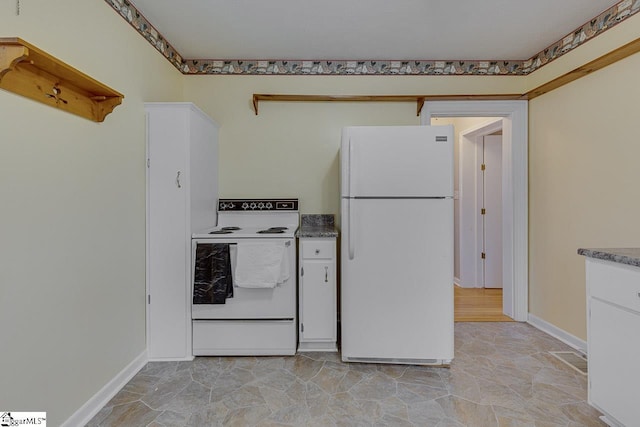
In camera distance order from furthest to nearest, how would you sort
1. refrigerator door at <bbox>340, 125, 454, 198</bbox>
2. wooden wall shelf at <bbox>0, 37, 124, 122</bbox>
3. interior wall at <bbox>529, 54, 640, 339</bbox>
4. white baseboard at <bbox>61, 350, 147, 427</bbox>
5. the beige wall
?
refrigerator door at <bbox>340, 125, 454, 198</bbox> < interior wall at <bbox>529, 54, 640, 339</bbox> < white baseboard at <bbox>61, 350, 147, 427</bbox> < the beige wall < wooden wall shelf at <bbox>0, 37, 124, 122</bbox>

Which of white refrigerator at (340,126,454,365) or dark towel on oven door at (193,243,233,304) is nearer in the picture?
white refrigerator at (340,126,454,365)

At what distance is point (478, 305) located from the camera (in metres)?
3.43

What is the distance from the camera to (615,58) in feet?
6.57

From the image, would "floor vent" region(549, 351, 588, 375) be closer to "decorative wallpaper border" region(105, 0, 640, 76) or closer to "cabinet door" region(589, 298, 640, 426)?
"cabinet door" region(589, 298, 640, 426)

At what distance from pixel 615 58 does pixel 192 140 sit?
295 centimetres

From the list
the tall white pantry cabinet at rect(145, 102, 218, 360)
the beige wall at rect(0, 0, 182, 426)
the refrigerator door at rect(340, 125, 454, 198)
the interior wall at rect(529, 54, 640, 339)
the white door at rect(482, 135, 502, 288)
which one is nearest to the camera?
the beige wall at rect(0, 0, 182, 426)

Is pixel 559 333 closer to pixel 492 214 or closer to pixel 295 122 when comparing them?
pixel 492 214

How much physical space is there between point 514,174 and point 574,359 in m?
1.60

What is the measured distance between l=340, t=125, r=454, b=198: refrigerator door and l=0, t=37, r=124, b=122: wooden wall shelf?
4.84ft

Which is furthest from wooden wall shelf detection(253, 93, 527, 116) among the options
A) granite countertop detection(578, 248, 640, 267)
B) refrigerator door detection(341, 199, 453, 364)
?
granite countertop detection(578, 248, 640, 267)

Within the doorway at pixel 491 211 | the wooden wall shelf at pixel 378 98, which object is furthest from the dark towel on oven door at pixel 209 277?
the doorway at pixel 491 211

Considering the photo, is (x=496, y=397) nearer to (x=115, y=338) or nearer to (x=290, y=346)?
(x=290, y=346)

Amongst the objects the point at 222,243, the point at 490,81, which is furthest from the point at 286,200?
the point at 490,81

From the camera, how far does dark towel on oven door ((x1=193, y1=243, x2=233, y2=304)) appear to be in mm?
2221
